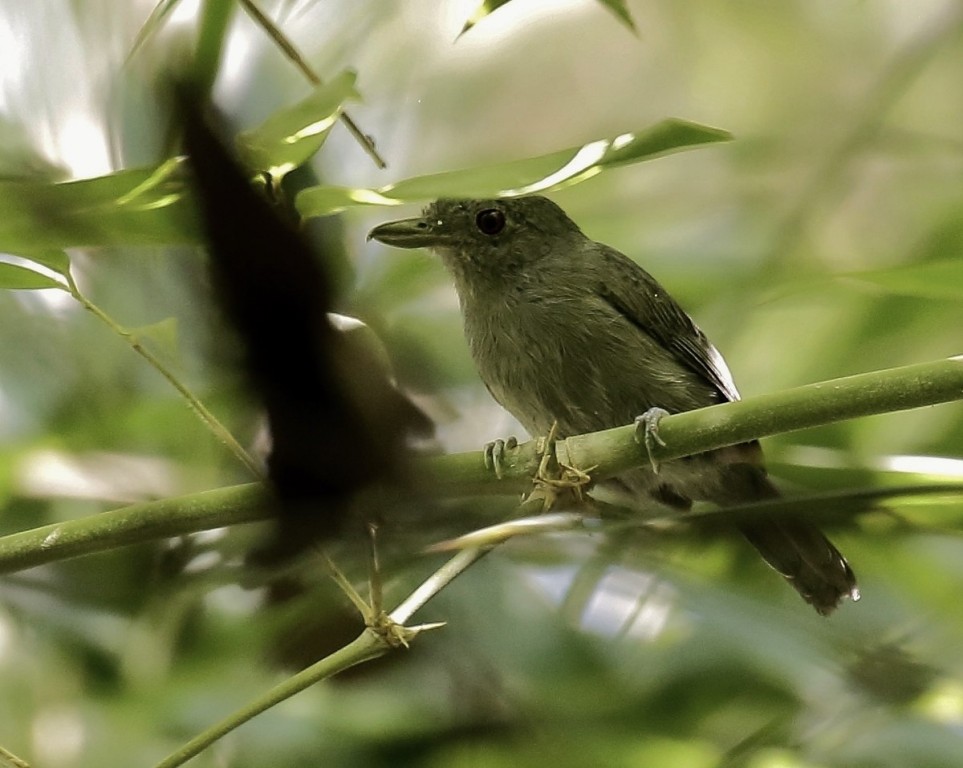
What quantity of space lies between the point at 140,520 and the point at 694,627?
0.37m

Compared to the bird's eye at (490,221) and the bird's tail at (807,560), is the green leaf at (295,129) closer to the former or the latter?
the bird's tail at (807,560)

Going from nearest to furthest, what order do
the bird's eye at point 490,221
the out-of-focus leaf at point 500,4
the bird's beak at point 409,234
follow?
1. the out-of-focus leaf at point 500,4
2. the bird's beak at point 409,234
3. the bird's eye at point 490,221

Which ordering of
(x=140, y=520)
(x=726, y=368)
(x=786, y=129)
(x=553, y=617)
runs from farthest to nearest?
(x=786, y=129) < (x=726, y=368) < (x=553, y=617) < (x=140, y=520)

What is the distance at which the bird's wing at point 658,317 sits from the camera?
1.06m

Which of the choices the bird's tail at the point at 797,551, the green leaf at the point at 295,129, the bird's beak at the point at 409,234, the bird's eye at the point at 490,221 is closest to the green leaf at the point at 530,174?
the green leaf at the point at 295,129

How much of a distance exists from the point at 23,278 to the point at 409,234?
0.57 m

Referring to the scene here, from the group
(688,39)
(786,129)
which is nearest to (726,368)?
(786,129)

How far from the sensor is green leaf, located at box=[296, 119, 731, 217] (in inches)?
21.3

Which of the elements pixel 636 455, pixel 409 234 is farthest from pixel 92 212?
pixel 409 234

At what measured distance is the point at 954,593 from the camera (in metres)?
0.76

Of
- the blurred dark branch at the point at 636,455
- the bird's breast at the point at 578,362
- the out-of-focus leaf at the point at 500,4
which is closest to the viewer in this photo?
the blurred dark branch at the point at 636,455

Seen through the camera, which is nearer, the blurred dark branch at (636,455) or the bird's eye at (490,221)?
the blurred dark branch at (636,455)

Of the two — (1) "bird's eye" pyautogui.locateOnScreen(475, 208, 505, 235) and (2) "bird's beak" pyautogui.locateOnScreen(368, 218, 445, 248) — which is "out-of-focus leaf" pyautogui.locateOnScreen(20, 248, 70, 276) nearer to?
(2) "bird's beak" pyautogui.locateOnScreen(368, 218, 445, 248)

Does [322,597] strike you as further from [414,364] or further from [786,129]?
[786,129]
